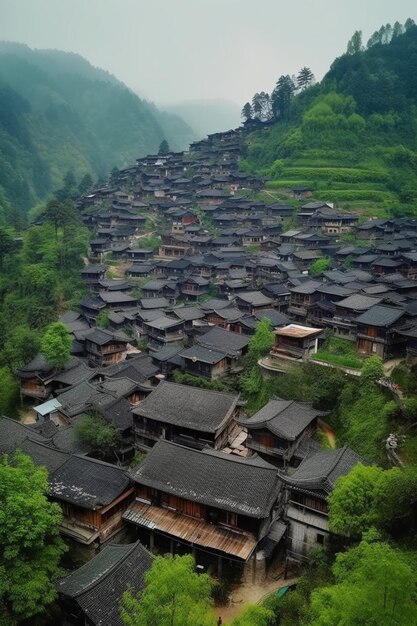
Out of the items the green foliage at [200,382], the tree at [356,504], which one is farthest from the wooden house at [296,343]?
the tree at [356,504]

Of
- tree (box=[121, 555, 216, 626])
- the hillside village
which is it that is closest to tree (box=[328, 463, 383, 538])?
the hillside village

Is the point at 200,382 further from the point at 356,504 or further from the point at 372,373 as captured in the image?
the point at 356,504

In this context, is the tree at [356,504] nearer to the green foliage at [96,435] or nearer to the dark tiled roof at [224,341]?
the green foliage at [96,435]

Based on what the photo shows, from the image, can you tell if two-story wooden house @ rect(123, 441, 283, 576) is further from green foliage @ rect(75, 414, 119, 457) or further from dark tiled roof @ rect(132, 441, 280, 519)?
green foliage @ rect(75, 414, 119, 457)

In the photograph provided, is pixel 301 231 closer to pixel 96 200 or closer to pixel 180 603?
pixel 96 200

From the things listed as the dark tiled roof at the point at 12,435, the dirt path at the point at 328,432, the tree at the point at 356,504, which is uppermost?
the tree at the point at 356,504

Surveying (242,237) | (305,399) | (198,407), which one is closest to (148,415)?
(198,407)
